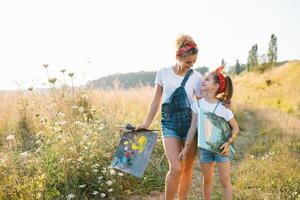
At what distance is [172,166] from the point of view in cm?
408

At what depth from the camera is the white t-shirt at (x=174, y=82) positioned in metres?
4.16

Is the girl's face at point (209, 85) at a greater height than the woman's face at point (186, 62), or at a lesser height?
lesser

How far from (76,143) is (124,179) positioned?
33.4 inches

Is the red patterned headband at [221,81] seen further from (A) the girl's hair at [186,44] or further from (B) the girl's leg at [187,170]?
(B) the girl's leg at [187,170]

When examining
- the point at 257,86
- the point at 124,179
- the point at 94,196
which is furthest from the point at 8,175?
the point at 257,86

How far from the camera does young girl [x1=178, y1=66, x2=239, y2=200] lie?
406 cm

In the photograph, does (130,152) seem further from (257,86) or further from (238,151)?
(257,86)

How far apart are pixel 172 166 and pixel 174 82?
2.66 ft

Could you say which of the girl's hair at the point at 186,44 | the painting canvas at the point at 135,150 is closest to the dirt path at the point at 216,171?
the painting canvas at the point at 135,150

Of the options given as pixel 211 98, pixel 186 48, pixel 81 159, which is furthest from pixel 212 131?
pixel 81 159

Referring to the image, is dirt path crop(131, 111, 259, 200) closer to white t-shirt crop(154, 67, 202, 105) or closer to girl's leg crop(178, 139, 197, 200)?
girl's leg crop(178, 139, 197, 200)

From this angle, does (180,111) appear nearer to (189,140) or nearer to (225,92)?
(189,140)

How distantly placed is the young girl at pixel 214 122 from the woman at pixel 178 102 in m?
0.08

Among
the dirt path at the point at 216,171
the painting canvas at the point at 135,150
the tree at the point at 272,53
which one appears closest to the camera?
the painting canvas at the point at 135,150
